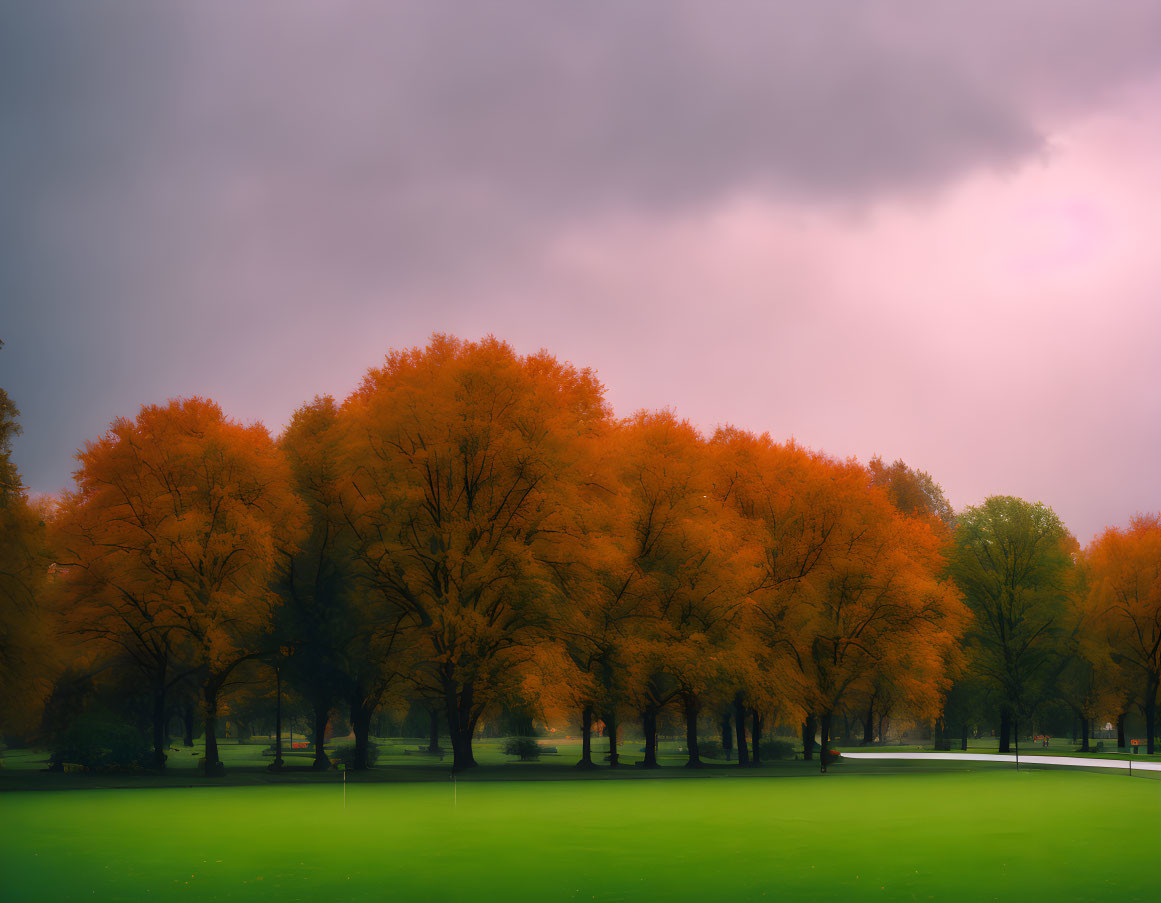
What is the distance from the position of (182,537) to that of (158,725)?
9141 mm

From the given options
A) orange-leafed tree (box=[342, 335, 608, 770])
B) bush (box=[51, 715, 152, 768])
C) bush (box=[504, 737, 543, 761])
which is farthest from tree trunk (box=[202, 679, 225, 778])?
bush (box=[504, 737, 543, 761])

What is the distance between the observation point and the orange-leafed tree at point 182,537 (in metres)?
50.1

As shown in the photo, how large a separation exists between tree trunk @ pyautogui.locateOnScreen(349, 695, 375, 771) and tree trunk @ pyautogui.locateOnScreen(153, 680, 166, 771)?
29.0 ft

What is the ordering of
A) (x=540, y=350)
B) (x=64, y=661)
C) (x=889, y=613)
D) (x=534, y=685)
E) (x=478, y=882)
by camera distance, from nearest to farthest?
(x=478, y=882) < (x=534, y=685) < (x=64, y=661) < (x=540, y=350) < (x=889, y=613)

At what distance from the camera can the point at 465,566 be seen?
49.3m

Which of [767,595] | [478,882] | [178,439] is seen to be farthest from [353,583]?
[478,882]

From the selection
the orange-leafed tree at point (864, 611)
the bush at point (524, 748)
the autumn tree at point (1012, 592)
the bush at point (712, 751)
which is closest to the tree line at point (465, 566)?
the orange-leafed tree at point (864, 611)

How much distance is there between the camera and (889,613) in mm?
58969

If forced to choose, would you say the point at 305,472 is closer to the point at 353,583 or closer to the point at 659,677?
the point at 353,583

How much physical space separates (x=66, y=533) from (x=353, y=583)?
1408 centimetres

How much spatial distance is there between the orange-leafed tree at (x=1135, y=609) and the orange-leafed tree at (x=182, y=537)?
58918mm

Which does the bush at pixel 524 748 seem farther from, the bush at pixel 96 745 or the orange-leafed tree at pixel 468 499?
the bush at pixel 96 745

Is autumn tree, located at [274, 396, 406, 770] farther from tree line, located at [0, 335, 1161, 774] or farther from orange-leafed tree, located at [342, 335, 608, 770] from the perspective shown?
orange-leafed tree, located at [342, 335, 608, 770]

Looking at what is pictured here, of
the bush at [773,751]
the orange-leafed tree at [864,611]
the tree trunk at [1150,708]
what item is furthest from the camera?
the tree trunk at [1150,708]
